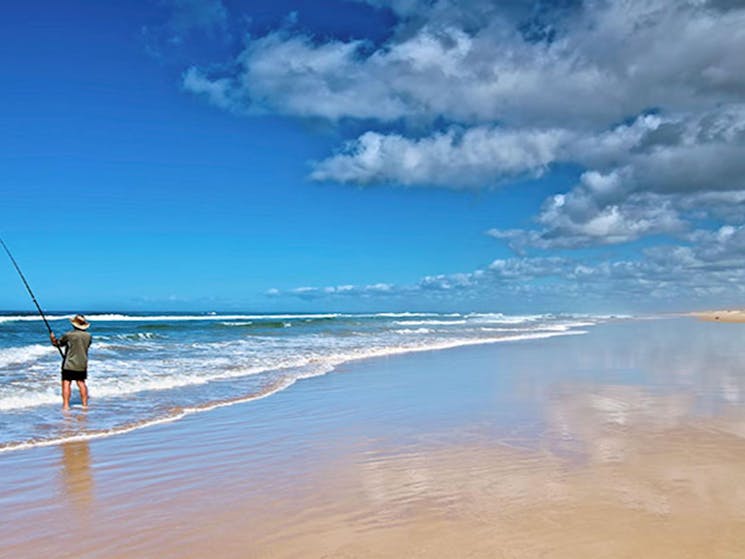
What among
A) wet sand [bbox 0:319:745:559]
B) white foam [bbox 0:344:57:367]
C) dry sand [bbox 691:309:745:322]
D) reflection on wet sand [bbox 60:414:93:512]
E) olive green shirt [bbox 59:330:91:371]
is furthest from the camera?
dry sand [bbox 691:309:745:322]

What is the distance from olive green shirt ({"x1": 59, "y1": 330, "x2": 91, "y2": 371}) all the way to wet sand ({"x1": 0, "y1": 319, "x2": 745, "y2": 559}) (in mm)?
1370

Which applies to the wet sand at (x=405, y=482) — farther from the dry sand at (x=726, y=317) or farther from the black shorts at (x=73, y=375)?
the dry sand at (x=726, y=317)

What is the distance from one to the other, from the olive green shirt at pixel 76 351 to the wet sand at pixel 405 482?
4.49ft

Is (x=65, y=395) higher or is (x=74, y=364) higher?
(x=74, y=364)

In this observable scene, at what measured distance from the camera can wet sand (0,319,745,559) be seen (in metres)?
4.32

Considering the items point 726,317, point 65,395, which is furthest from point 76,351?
point 726,317

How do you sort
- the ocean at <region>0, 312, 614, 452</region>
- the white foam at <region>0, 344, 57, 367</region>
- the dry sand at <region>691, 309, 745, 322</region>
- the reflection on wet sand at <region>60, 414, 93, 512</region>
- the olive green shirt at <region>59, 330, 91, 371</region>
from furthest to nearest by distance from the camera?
1. the dry sand at <region>691, 309, 745, 322</region>
2. the white foam at <region>0, 344, 57, 367</region>
3. the olive green shirt at <region>59, 330, 91, 371</region>
4. the ocean at <region>0, 312, 614, 452</region>
5. the reflection on wet sand at <region>60, 414, 93, 512</region>

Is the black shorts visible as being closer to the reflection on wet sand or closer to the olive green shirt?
the olive green shirt

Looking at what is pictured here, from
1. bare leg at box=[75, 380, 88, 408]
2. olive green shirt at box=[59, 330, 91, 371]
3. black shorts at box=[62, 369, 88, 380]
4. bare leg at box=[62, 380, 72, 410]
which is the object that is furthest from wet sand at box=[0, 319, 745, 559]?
olive green shirt at box=[59, 330, 91, 371]

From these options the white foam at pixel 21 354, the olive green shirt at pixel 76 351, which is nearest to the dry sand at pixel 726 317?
the white foam at pixel 21 354

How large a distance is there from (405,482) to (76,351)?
7.76 meters

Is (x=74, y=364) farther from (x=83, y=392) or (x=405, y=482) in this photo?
(x=405, y=482)

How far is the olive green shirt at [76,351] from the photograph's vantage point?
35.9 ft

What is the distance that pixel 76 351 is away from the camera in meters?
11.1
